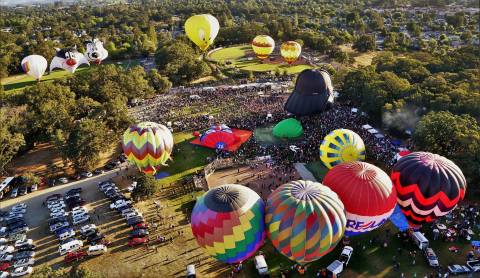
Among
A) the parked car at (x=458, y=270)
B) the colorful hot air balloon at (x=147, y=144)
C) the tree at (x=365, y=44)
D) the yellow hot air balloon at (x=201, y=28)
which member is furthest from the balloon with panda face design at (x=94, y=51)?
the parked car at (x=458, y=270)

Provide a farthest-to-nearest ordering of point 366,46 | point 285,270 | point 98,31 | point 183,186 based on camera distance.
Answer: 1. point 98,31
2. point 366,46
3. point 183,186
4. point 285,270

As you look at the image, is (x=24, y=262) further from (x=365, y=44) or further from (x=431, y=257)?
(x=365, y=44)

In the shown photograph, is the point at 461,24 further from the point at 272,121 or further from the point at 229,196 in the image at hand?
the point at 229,196

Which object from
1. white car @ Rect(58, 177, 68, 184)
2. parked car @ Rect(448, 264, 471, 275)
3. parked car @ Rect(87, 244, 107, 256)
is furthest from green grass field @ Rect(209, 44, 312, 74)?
parked car @ Rect(87, 244, 107, 256)

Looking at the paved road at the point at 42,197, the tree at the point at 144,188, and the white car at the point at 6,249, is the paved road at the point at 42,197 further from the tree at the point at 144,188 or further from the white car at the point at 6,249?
the tree at the point at 144,188

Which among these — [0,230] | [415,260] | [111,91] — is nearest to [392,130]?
[415,260]
